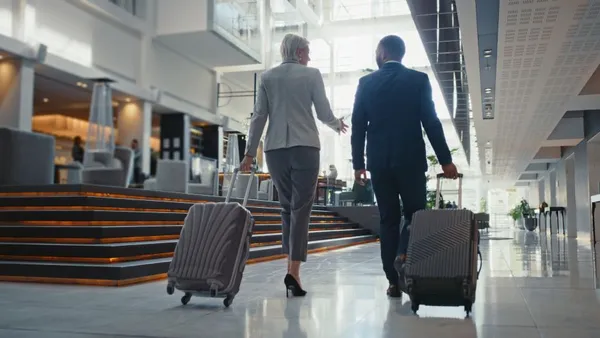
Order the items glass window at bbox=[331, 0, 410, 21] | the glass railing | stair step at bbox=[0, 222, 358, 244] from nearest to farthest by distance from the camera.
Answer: stair step at bbox=[0, 222, 358, 244]
the glass railing
glass window at bbox=[331, 0, 410, 21]

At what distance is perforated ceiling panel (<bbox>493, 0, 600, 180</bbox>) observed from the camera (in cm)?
619

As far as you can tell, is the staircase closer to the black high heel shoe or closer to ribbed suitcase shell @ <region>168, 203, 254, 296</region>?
ribbed suitcase shell @ <region>168, 203, 254, 296</region>

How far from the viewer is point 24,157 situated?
676 cm

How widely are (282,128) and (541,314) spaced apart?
1595 millimetres

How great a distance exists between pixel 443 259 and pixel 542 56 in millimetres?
6164

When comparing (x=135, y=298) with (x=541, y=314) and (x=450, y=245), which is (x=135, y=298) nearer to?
(x=450, y=245)

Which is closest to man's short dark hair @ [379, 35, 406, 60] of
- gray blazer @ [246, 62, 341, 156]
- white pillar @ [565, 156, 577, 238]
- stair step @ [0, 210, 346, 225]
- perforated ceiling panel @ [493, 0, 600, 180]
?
gray blazer @ [246, 62, 341, 156]

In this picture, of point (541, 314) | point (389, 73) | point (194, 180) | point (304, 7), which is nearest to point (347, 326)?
point (541, 314)

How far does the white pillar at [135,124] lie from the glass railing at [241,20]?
315cm

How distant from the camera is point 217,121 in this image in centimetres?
1956

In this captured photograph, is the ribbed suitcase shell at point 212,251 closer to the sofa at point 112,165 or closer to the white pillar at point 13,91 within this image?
the sofa at point 112,165

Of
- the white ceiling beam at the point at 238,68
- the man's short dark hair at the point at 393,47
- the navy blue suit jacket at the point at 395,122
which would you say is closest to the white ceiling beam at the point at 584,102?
the man's short dark hair at the point at 393,47

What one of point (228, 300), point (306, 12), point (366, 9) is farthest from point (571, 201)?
point (228, 300)

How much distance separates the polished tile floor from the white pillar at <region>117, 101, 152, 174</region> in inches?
479
